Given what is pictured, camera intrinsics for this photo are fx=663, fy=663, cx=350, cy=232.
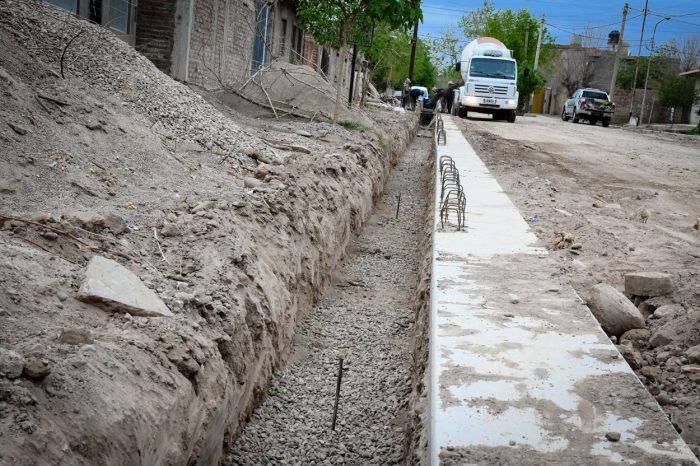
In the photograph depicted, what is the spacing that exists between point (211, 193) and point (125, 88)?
7.59ft

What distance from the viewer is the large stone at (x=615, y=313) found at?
431cm

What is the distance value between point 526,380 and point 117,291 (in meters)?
1.95

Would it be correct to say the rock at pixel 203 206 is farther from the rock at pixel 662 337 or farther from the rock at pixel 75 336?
the rock at pixel 662 337

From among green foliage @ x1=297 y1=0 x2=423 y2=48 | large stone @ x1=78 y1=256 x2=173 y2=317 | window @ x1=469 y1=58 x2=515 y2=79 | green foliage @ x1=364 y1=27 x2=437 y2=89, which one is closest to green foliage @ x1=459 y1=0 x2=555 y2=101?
green foliage @ x1=364 y1=27 x2=437 y2=89

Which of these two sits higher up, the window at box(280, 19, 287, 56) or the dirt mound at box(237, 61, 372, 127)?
the window at box(280, 19, 287, 56)

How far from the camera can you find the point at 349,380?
4.65m

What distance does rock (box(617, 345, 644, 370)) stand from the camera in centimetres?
374

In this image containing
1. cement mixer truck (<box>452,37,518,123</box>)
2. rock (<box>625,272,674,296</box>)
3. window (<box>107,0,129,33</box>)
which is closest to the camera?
rock (<box>625,272,674,296</box>)

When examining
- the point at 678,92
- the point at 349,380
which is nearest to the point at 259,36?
the point at 349,380

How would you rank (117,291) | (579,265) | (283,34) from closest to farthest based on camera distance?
1. (117,291)
2. (579,265)
3. (283,34)

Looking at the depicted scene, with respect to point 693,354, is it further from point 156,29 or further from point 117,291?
point 156,29

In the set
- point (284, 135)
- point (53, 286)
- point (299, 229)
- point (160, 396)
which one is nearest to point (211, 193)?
point (299, 229)

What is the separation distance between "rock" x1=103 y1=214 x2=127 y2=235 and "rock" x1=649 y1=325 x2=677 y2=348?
325 cm

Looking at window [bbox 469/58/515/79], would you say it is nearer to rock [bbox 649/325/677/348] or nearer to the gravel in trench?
the gravel in trench
